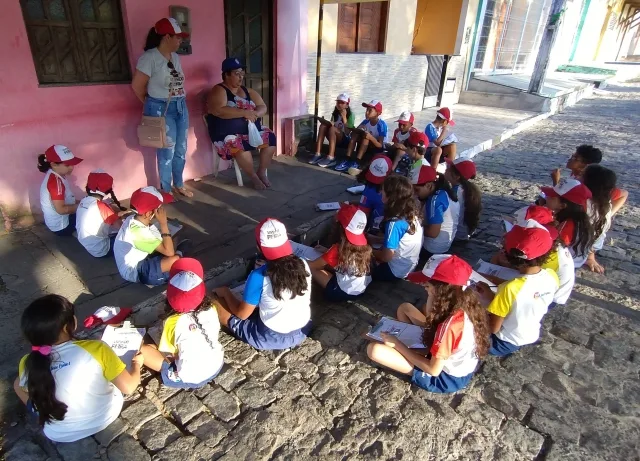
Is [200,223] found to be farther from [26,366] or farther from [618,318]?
[618,318]

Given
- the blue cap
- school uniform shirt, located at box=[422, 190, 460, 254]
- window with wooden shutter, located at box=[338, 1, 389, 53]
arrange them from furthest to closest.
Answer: window with wooden shutter, located at box=[338, 1, 389, 53] < the blue cap < school uniform shirt, located at box=[422, 190, 460, 254]

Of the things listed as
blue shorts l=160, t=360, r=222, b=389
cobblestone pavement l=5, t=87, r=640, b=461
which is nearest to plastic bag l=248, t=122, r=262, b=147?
cobblestone pavement l=5, t=87, r=640, b=461

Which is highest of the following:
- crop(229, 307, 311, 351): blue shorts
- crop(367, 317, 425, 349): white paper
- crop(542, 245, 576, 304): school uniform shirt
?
crop(542, 245, 576, 304): school uniform shirt

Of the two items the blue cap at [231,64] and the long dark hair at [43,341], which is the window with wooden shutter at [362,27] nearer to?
the blue cap at [231,64]

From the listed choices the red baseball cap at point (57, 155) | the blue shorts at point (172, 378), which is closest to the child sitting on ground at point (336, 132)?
the red baseball cap at point (57, 155)

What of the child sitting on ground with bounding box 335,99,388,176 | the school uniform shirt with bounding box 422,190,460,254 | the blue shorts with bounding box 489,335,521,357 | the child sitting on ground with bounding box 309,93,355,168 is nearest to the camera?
the blue shorts with bounding box 489,335,521,357

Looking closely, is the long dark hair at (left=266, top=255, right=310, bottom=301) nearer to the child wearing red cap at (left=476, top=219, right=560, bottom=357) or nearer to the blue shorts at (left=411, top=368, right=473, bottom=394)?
the blue shorts at (left=411, top=368, right=473, bottom=394)

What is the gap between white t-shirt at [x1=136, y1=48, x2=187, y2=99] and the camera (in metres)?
4.11

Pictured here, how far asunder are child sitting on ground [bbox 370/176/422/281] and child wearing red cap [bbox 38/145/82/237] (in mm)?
2711

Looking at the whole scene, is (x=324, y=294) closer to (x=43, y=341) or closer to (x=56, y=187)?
(x=43, y=341)

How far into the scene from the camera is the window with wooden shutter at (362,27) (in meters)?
8.52

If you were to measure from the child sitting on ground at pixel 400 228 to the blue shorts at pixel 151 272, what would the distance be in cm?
174

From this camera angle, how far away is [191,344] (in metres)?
2.36

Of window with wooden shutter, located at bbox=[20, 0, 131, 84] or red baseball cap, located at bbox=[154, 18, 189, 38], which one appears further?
red baseball cap, located at bbox=[154, 18, 189, 38]
